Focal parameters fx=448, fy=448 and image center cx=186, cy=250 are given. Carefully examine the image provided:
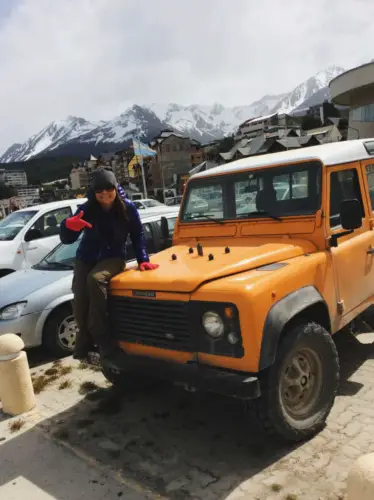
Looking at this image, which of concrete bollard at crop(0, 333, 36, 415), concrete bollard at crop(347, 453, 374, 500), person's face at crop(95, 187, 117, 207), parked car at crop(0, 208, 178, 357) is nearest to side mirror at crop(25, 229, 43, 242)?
parked car at crop(0, 208, 178, 357)

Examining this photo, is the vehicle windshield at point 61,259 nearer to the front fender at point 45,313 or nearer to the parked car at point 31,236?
the front fender at point 45,313

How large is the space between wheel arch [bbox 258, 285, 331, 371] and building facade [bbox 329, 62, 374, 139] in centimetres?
3974

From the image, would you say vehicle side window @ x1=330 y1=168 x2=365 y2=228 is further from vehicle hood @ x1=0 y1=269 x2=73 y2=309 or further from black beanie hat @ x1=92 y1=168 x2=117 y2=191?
vehicle hood @ x1=0 y1=269 x2=73 y2=309

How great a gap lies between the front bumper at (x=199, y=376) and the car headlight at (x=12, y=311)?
8.06ft

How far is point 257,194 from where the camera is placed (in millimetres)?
4336

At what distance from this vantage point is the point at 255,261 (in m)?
3.49

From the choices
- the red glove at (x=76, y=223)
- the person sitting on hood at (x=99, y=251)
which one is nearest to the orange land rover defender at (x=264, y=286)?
the person sitting on hood at (x=99, y=251)

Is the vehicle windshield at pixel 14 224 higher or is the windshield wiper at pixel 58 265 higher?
the vehicle windshield at pixel 14 224

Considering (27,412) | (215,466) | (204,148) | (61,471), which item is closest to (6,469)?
(61,471)

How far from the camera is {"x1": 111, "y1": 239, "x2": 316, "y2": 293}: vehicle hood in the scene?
3.25 metres

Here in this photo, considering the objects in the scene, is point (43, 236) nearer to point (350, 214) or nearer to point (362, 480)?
point (350, 214)

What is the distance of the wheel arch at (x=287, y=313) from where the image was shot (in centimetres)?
296

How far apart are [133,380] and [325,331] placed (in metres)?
2.01

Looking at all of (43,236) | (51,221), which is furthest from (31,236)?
(51,221)
